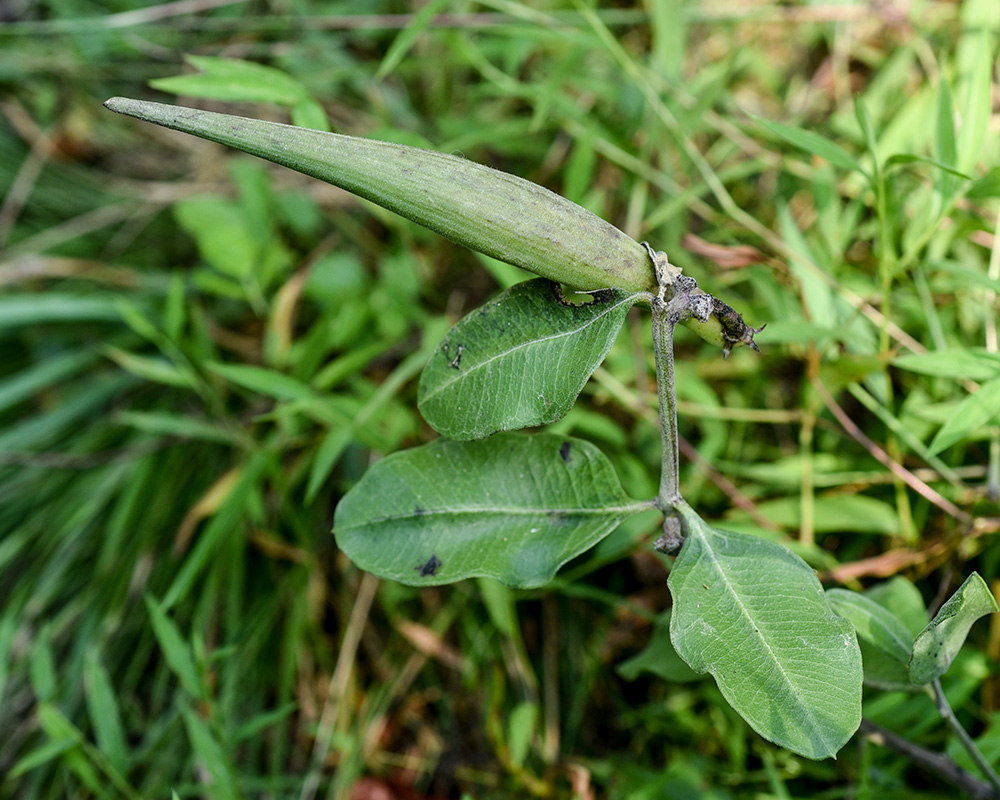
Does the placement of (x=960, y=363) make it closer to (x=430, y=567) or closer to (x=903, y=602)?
(x=903, y=602)

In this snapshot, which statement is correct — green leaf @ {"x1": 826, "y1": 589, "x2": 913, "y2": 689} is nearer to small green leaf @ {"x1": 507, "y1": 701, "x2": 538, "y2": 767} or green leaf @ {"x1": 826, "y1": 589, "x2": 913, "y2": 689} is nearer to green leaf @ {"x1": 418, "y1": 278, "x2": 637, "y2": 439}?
green leaf @ {"x1": 418, "y1": 278, "x2": 637, "y2": 439}

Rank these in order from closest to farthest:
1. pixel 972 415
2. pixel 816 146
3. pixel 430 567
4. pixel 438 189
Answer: pixel 438 189
pixel 430 567
pixel 972 415
pixel 816 146

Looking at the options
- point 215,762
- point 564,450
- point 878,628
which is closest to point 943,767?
point 878,628

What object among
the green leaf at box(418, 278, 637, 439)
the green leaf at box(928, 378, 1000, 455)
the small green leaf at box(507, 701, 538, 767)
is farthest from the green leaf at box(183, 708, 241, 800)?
the green leaf at box(928, 378, 1000, 455)

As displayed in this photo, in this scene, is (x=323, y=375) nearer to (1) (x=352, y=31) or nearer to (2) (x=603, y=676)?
(2) (x=603, y=676)

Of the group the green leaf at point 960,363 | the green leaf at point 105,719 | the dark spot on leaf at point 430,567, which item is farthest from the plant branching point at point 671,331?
the green leaf at point 105,719

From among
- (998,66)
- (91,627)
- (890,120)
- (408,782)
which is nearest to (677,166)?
(890,120)
